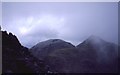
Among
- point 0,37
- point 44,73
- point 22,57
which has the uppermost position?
point 0,37

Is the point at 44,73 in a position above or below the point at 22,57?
below

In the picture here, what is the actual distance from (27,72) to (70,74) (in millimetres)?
119577

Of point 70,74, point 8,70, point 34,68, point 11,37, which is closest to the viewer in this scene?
point 8,70

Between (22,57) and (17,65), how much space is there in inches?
254

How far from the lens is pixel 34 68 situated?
79750 mm

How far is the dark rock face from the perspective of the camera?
70081mm

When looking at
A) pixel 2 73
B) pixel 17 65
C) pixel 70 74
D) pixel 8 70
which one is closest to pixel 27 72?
pixel 17 65

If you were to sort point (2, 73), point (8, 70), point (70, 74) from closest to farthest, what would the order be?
point (2, 73)
point (8, 70)
point (70, 74)

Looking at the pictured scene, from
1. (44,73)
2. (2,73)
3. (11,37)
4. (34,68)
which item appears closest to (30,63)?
(34,68)

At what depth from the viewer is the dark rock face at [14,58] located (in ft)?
230

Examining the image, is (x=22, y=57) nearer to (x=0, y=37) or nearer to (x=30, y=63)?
(x=30, y=63)

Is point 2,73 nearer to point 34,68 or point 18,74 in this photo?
point 18,74

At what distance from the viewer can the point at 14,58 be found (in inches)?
2995

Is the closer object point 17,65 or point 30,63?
point 17,65
